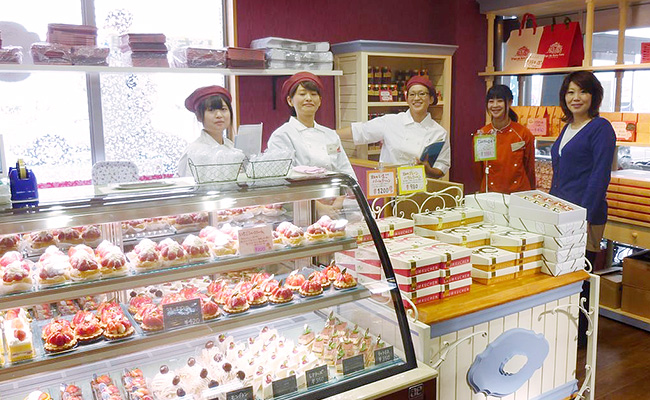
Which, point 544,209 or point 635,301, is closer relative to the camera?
point 544,209

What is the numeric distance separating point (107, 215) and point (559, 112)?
13.8 feet

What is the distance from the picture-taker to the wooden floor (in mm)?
3467

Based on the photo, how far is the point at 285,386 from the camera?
6.60 ft

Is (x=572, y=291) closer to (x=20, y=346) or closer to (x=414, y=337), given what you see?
(x=414, y=337)

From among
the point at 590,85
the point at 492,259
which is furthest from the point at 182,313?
the point at 590,85

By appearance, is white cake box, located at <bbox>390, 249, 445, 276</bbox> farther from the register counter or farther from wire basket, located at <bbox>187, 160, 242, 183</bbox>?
wire basket, located at <bbox>187, 160, 242, 183</bbox>

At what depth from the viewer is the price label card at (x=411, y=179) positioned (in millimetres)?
2734

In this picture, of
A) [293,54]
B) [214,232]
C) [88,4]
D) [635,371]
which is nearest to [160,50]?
[88,4]

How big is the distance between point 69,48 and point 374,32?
9.29ft

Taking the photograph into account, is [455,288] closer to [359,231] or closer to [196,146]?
[359,231]

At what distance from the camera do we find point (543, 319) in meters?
2.72

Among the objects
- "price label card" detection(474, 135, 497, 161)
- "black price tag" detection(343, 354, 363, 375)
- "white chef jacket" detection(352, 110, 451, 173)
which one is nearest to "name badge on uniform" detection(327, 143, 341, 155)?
"price label card" detection(474, 135, 497, 161)

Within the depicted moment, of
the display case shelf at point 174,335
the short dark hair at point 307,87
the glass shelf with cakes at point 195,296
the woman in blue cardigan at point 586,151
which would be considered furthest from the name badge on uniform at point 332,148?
the woman in blue cardigan at point 586,151

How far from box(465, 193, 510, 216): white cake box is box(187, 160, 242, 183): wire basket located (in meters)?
1.48
